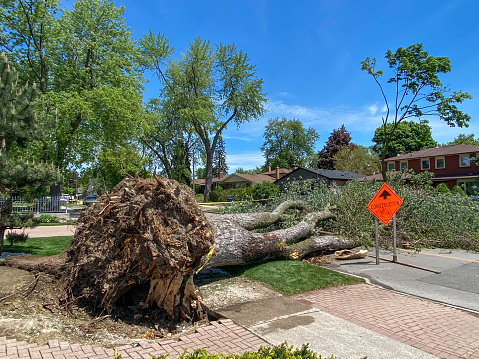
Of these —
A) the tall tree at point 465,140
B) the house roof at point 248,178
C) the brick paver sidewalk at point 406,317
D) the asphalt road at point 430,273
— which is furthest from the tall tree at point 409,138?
the brick paver sidewalk at point 406,317

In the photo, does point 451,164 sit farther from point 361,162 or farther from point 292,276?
point 292,276

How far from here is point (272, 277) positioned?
636 cm

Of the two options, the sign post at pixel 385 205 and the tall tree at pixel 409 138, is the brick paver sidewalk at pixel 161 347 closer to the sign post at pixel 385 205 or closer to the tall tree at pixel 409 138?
the sign post at pixel 385 205

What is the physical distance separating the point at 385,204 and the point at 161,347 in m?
6.61

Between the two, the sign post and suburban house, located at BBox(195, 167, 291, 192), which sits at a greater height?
suburban house, located at BBox(195, 167, 291, 192)

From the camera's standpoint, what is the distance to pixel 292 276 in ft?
21.3

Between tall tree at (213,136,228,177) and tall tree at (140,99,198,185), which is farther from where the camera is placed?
tall tree at (213,136,228,177)

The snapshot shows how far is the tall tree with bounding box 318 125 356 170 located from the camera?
5656 centimetres

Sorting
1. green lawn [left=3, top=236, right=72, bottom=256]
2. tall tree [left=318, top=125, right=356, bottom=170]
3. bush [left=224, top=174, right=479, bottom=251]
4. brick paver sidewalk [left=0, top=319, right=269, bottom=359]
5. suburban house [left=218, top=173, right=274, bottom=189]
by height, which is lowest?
brick paver sidewalk [left=0, top=319, right=269, bottom=359]

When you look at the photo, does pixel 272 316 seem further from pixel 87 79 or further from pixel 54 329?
pixel 87 79

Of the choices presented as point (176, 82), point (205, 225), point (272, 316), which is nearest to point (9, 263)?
point (205, 225)

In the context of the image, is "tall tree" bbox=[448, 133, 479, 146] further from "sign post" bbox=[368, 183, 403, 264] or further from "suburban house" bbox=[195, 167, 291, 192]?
"sign post" bbox=[368, 183, 403, 264]

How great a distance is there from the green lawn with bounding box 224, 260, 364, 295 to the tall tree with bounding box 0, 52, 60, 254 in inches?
181

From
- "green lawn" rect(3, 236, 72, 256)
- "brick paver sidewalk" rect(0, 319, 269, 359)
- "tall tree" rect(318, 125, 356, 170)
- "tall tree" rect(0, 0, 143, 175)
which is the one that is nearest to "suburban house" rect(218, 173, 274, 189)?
"tall tree" rect(318, 125, 356, 170)
